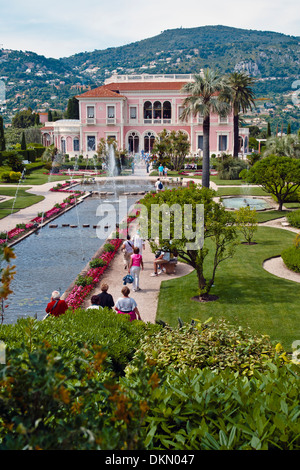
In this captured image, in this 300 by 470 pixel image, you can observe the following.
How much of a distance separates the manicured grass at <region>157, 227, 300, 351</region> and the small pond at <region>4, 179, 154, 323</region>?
2.73 meters

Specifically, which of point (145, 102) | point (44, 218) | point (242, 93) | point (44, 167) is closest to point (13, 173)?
point (44, 167)

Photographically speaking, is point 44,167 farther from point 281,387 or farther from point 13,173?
point 281,387

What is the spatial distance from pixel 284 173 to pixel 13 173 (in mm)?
22298

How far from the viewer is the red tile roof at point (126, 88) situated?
5600cm

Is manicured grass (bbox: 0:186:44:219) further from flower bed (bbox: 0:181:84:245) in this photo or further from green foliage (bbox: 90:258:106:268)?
green foliage (bbox: 90:258:106:268)

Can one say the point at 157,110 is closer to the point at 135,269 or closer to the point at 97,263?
the point at 97,263

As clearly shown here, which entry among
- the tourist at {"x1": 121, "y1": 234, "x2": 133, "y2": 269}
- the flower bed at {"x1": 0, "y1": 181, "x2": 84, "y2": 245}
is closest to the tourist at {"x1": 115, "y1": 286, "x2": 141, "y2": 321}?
the tourist at {"x1": 121, "y1": 234, "x2": 133, "y2": 269}

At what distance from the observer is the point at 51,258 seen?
14.5 metres

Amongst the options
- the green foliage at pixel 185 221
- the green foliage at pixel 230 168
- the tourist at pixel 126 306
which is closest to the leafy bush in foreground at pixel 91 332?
the tourist at pixel 126 306

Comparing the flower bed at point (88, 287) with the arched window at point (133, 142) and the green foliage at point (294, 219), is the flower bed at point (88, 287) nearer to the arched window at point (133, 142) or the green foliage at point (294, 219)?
the green foliage at point (294, 219)

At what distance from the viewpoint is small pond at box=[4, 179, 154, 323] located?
35.2 feet

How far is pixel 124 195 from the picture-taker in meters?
29.2

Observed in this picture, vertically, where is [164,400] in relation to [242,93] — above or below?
below

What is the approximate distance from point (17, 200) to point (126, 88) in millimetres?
35289
